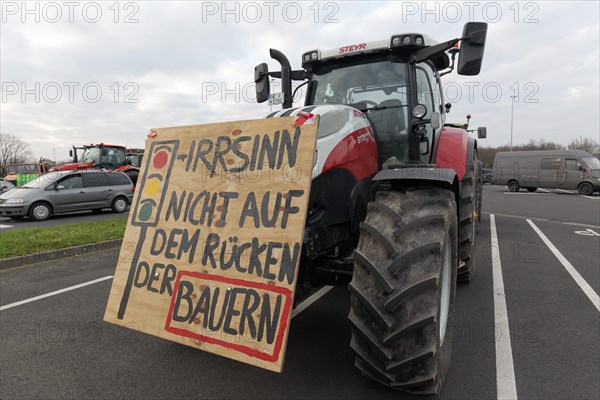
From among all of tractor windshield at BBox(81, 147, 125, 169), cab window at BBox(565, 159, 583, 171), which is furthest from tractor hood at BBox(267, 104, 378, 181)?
cab window at BBox(565, 159, 583, 171)

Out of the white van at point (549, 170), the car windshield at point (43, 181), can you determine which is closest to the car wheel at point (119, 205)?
the car windshield at point (43, 181)

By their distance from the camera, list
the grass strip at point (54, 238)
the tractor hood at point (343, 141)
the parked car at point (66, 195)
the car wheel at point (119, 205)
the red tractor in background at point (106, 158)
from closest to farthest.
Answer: the tractor hood at point (343, 141) → the grass strip at point (54, 238) → the parked car at point (66, 195) → the car wheel at point (119, 205) → the red tractor in background at point (106, 158)

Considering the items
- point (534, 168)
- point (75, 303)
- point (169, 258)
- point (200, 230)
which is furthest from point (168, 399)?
point (534, 168)

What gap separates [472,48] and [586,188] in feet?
75.7

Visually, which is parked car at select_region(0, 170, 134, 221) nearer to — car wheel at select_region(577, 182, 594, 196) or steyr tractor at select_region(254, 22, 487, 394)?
steyr tractor at select_region(254, 22, 487, 394)

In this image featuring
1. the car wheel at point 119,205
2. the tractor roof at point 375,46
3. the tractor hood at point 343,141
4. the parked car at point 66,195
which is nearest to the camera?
the tractor hood at point 343,141

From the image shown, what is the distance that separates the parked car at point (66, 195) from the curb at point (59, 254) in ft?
21.0

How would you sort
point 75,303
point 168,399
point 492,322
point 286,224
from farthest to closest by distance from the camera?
point 75,303 → point 492,322 → point 168,399 → point 286,224

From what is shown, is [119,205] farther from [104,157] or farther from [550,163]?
[550,163]

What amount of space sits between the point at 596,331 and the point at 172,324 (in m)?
3.92

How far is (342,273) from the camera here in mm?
2771

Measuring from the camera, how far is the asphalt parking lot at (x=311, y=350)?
270 cm

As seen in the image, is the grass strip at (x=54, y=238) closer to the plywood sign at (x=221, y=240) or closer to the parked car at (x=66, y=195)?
the parked car at (x=66, y=195)

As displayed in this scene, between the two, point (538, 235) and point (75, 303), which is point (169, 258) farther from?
point (538, 235)
